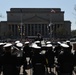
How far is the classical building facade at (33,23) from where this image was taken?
149m

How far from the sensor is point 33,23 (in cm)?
15300

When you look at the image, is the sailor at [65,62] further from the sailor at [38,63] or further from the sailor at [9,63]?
the sailor at [9,63]

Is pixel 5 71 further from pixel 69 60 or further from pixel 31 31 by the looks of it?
pixel 31 31

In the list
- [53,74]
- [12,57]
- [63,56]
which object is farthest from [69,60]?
[53,74]

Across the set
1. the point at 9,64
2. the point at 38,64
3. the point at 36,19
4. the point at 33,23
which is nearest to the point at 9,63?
the point at 9,64

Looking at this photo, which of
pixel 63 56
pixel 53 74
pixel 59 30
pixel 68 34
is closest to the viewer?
pixel 63 56

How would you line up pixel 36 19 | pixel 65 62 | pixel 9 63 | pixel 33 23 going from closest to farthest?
pixel 9 63 < pixel 65 62 < pixel 33 23 < pixel 36 19

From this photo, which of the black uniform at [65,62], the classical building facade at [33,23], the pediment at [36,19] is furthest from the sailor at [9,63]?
the pediment at [36,19]

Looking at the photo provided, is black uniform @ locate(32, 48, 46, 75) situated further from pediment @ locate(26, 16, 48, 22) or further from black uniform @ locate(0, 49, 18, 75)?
pediment @ locate(26, 16, 48, 22)

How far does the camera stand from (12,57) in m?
7.61

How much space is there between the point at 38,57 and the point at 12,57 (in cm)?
88

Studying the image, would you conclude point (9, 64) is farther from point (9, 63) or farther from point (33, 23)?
point (33, 23)

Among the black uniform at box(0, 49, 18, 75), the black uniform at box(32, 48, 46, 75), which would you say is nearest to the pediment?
the black uniform at box(32, 48, 46, 75)

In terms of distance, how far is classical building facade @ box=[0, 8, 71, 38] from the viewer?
149 metres
